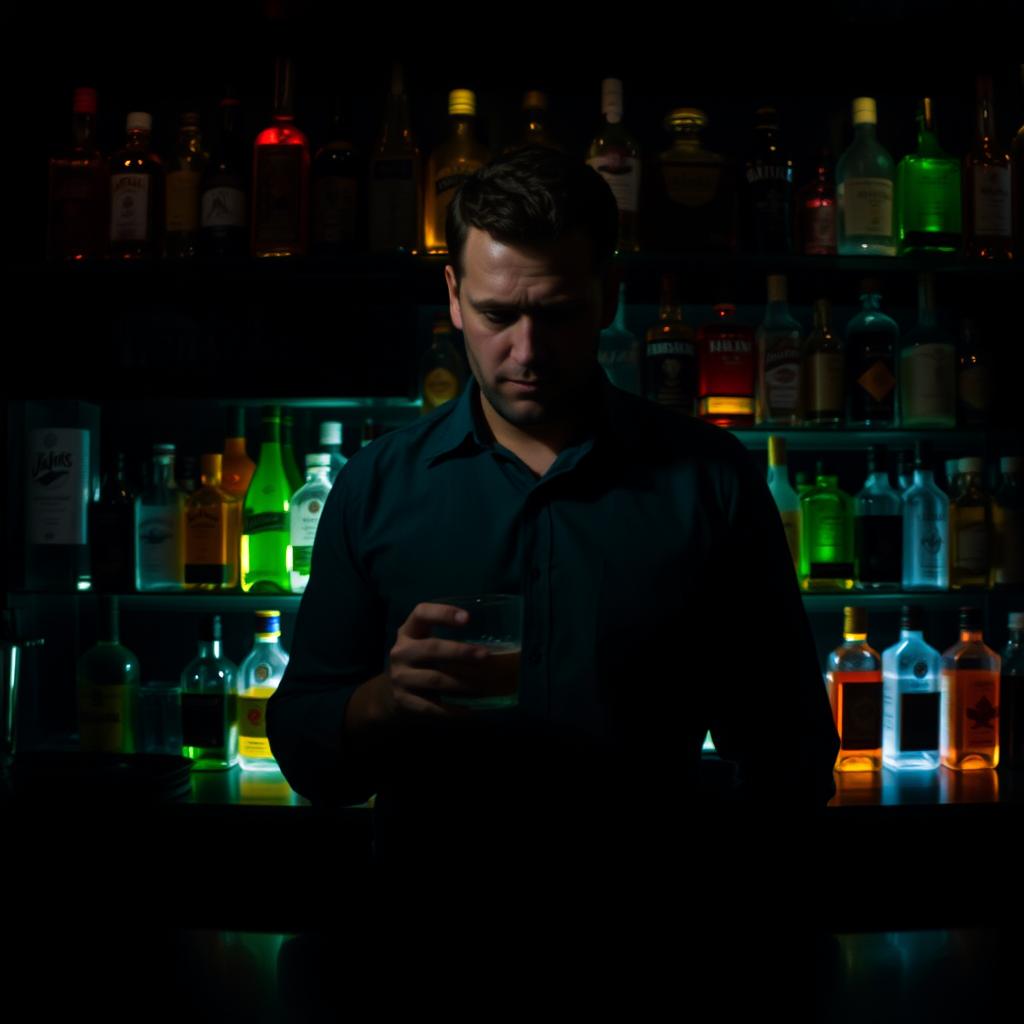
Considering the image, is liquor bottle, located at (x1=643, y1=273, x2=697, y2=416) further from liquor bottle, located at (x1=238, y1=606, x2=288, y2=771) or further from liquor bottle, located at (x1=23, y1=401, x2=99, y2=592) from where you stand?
liquor bottle, located at (x1=23, y1=401, x2=99, y2=592)

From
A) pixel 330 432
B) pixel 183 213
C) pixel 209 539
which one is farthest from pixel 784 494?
pixel 183 213

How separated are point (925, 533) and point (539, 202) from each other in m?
1.24

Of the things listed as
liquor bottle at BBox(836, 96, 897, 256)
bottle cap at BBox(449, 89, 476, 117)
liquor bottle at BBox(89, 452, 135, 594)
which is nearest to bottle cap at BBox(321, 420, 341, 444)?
liquor bottle at BBox(89, 452, 135, 594)

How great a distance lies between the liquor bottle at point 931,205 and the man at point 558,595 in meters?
0.97

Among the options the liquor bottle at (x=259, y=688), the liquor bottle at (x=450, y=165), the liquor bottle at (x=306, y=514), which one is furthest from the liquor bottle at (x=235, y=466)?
the liquor bottle at (x=450, y=165)

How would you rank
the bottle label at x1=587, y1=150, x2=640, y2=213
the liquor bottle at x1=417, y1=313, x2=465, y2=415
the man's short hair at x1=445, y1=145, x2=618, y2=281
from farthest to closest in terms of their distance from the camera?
the liquor bottle at x1=417, y1=313, x2=465, y2=415 → the bottle label at x1=587, y1=150, x2=640, y2=213 → the man's short hair at x1=445, y1=145, x2=618, y2=281

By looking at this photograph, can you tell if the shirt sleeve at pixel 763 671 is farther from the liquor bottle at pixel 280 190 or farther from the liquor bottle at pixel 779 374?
the liquor bottle at pixel 280 190

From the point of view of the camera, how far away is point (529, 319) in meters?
1.12

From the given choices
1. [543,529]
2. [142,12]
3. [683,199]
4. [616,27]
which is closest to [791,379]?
[683,199]

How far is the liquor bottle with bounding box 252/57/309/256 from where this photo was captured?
1.93 m

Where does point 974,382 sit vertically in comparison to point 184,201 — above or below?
below

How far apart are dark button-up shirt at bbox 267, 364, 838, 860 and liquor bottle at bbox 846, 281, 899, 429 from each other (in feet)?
2.71

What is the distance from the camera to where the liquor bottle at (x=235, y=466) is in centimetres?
207

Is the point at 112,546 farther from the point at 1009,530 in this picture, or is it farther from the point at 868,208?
the point at 1009,530
